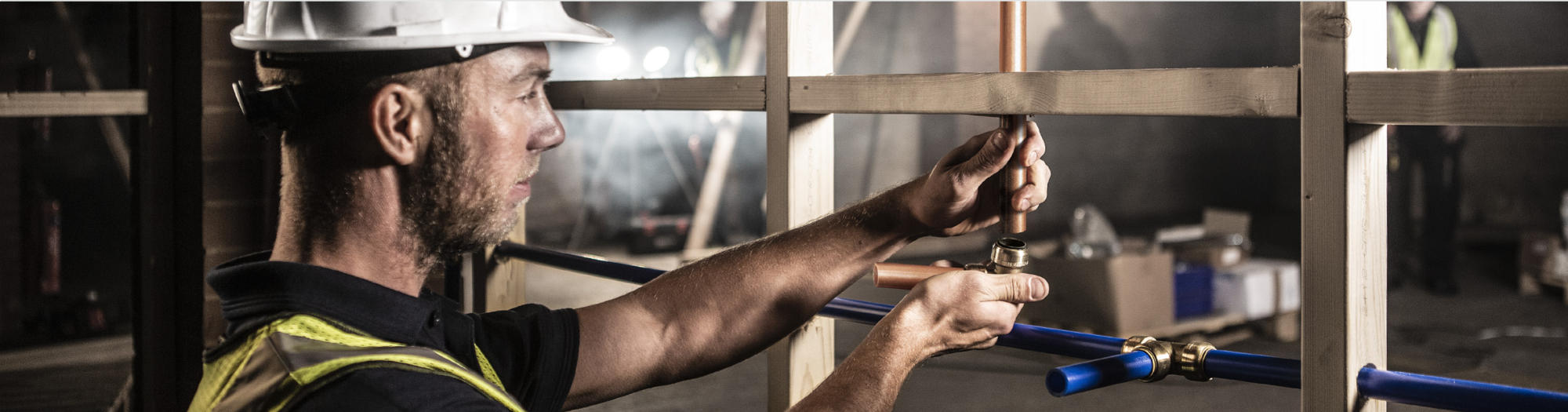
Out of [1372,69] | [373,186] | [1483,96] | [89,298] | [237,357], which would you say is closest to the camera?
[1483,96]

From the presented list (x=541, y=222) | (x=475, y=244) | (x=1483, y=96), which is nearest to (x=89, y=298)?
(x=541, y=222)

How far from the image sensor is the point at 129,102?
10.2 ft

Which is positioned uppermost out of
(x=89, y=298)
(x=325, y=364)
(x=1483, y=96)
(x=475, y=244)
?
(x=1483, y=96)

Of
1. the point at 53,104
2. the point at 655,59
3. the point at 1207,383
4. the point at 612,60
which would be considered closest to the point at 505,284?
the point at 53,104

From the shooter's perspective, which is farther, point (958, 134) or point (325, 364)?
point (958, 134)

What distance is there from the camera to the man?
4.13 feet

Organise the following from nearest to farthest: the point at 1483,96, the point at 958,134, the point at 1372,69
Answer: the point at 1483,96 < the point at 1372,69 < the point at 958,134

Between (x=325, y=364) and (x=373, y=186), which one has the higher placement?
(x=373, y=186)

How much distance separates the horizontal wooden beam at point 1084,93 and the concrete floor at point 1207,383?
3.02m

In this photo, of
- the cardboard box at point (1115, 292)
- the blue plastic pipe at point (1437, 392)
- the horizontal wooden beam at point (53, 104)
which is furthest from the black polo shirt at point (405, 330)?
the cardboard box at point (1115, 292)

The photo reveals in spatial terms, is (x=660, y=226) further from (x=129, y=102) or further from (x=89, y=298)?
(x=129, y=102)

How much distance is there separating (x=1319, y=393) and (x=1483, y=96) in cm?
37

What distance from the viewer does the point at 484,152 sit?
1.48 metres

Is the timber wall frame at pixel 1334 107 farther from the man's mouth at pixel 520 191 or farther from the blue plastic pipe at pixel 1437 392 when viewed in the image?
the man's mouth at pixel 520 191
